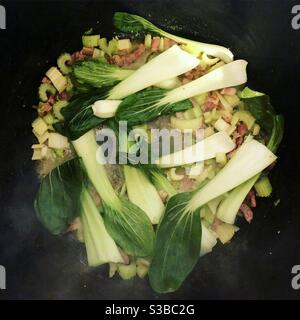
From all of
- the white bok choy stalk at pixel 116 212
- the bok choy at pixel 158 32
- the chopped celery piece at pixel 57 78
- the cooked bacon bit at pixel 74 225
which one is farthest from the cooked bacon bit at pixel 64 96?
the cooked bacon bit at pixel 74 225

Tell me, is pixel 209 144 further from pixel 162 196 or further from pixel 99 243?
pixel 99 243

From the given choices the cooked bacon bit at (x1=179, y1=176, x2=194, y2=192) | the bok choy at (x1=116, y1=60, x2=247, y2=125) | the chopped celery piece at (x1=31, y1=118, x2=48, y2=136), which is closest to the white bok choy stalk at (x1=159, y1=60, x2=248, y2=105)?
the bok choy at (x1=116, y1=60, x2=247, y2=125)

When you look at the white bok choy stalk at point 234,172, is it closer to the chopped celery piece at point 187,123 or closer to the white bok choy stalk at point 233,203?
the white bok choy stalk at point 233,203

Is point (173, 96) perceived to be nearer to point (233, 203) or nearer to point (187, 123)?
point (187, 123)

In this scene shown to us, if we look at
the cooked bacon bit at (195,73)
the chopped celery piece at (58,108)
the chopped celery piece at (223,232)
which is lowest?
the chopped celery piece at (223,232)

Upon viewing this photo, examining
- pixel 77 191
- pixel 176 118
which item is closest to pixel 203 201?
pixel 176 118

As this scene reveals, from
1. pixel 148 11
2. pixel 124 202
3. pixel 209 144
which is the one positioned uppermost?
pixel 148 11

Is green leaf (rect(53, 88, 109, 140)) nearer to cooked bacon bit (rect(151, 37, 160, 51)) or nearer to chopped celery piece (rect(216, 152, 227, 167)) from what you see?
cooked bacon bit (rect(151, 37, 160, 51))
